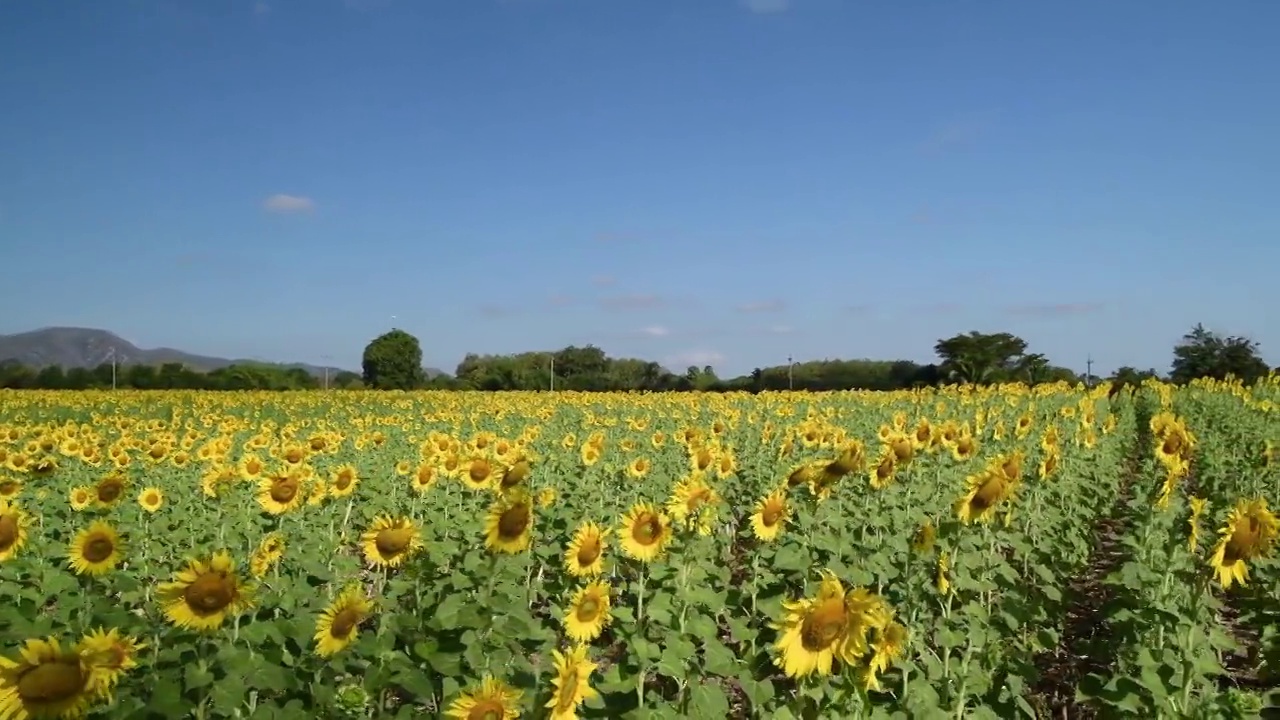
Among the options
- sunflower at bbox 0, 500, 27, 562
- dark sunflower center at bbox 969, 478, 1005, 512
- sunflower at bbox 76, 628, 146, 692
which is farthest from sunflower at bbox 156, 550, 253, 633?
dark sunflower center at bbox 969, 478, 1005, 512

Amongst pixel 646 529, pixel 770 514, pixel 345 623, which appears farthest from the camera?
pixel 770 514

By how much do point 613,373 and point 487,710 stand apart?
5883cm

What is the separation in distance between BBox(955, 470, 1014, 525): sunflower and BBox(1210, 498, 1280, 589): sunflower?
36.0 inches

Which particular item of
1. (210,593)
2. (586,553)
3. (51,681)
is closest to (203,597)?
(210,593)

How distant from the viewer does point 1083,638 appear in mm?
6422

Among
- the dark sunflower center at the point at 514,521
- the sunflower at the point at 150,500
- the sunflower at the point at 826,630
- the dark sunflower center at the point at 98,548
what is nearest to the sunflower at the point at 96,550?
the dark sunflower center at the point at 98,548

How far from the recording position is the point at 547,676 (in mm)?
4332

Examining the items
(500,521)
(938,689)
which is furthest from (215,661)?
(938,689)

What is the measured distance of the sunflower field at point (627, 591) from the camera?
10.1ft

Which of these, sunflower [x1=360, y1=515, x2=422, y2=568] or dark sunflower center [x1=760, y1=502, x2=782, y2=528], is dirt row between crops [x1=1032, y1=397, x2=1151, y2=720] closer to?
dark sunflower center [x1=760, y1=502, x2=782, y2=528]

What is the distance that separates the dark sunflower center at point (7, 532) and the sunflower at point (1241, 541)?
5138 millimetres

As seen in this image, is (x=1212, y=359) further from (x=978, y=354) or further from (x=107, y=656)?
(x=107, y=656)

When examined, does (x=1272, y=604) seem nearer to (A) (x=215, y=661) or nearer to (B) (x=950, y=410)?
(A) (x=215, y=661)

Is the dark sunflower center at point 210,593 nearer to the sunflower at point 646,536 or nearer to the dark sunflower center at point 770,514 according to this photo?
the sunflower at point 646,536
